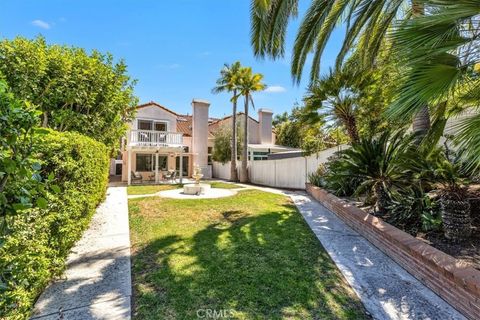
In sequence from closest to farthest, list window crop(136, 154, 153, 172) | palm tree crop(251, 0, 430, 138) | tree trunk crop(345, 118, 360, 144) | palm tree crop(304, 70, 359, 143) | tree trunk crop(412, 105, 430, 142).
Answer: palm tree crop(251, 0, 430, 138)
tree trunk crop(412, 105, 430, 142)
palm tree crop(304, 70, 359, 143)
tree trunk crop(345, 118, 360, 144)
window crop(136, 154, 153, 172)

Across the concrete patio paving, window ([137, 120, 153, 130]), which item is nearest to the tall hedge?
the concrete patio paving

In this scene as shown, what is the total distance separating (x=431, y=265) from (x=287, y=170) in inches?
536

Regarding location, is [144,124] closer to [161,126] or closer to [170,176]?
[161,126]

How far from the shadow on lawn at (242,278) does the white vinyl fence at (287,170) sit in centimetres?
841

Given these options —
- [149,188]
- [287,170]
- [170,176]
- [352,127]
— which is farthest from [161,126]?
[352,127]

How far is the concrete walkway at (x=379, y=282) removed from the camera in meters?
3.68

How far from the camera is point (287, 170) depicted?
17.8 meters

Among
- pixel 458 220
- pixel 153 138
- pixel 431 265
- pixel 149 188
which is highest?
pixel 153 138

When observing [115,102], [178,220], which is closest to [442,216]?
[178,220]

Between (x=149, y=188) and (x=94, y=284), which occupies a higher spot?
(x=149, y=188)

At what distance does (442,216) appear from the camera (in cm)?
555

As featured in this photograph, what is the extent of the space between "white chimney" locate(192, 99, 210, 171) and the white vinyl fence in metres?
5.45

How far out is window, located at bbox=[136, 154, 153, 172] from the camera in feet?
81.9

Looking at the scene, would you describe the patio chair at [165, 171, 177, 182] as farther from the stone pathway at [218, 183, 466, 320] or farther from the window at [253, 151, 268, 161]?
the stone pathway at [218, 183, 466, 320]
